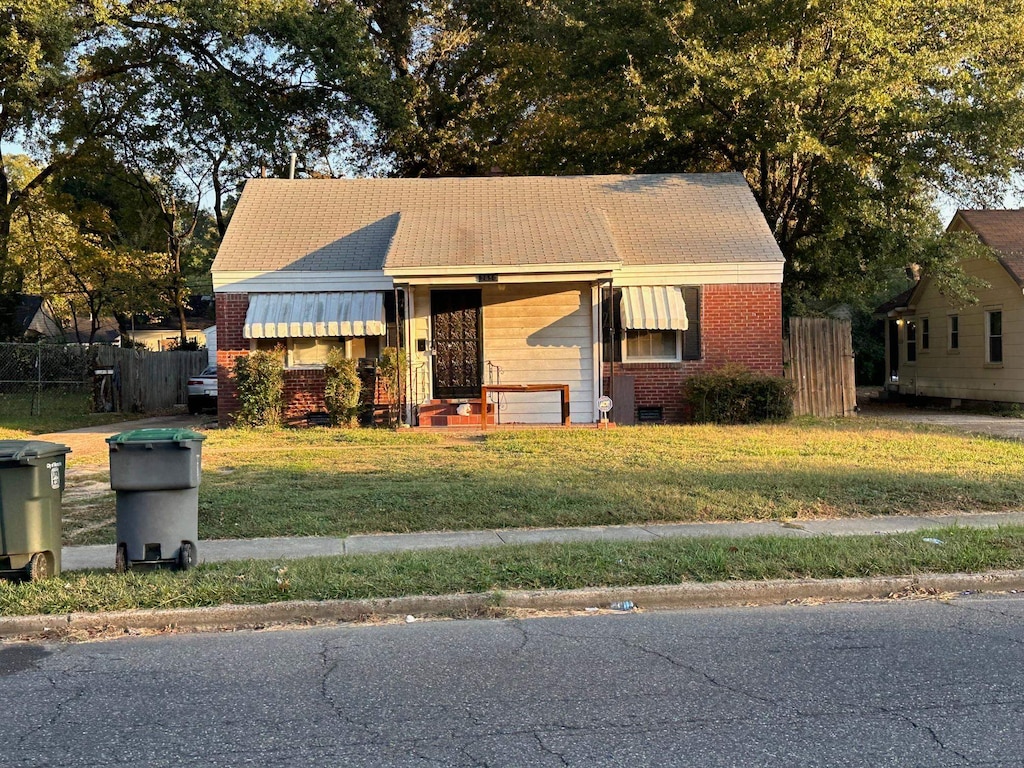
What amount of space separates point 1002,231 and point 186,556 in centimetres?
2097

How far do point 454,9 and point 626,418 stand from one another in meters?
18.3

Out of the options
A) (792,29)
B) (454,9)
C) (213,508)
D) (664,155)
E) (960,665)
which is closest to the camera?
(960,665)

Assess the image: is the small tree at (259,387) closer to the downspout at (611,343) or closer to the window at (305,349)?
the window at (305,349)

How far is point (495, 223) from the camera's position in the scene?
668 inches

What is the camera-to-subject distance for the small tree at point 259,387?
50.9ft

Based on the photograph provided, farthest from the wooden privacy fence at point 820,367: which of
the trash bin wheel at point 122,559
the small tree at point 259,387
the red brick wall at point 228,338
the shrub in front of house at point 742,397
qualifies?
the trash bin wheel at point 122,559

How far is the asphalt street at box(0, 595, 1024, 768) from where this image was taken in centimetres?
369

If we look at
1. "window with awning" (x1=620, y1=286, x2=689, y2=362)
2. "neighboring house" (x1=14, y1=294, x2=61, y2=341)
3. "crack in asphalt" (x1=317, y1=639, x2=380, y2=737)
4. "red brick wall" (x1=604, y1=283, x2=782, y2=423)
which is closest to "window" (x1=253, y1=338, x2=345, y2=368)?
"red brick wall" (x1=604, y1=283, x2=782, y2=423)

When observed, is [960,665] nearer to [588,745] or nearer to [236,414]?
A: [588,745]

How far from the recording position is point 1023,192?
20.3 m

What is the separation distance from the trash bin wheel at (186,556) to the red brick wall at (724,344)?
423 inches

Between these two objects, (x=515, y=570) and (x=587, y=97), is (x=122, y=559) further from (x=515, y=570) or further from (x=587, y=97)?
(x=587, y=97)

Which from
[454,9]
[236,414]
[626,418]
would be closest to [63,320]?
[454,9]

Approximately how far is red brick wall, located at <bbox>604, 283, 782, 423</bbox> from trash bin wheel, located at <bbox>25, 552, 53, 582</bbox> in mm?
11466
